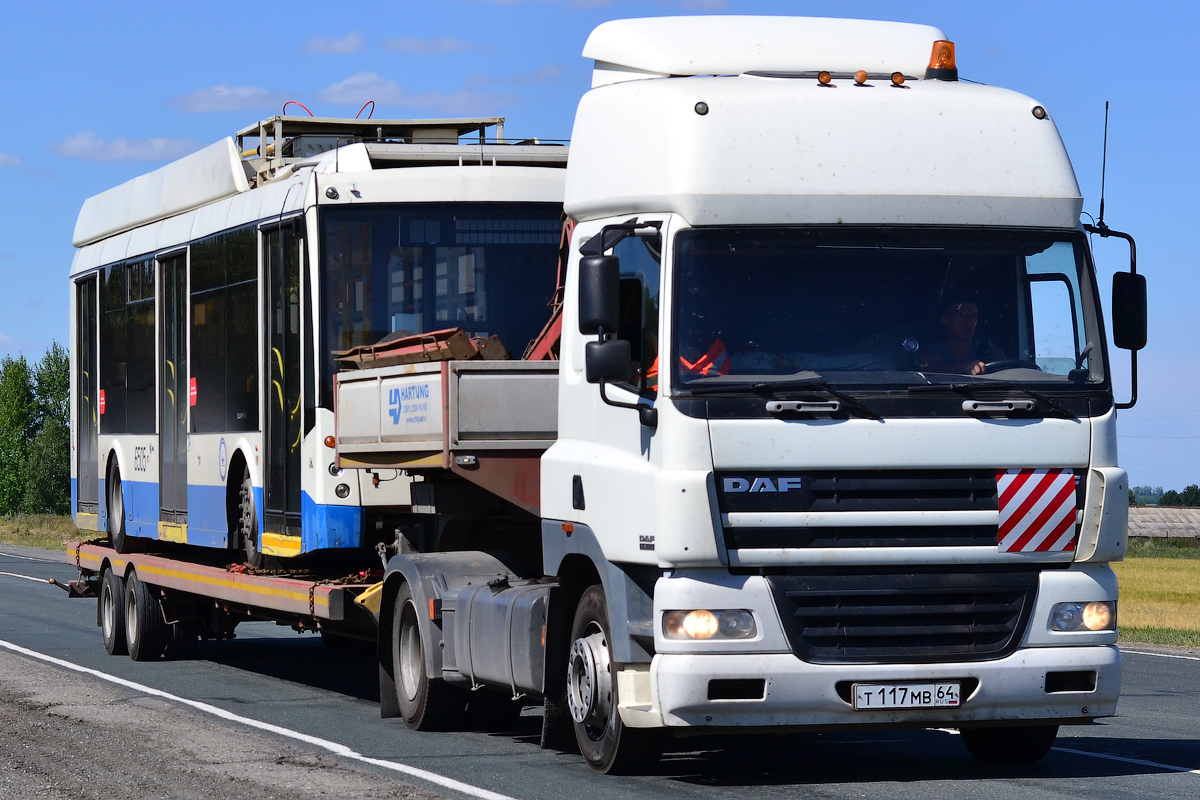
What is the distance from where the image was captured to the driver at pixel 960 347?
8859mm

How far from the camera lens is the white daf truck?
8578mm

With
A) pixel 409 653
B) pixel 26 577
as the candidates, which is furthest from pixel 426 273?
pixel 26 577

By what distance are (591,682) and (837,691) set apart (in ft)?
4.56

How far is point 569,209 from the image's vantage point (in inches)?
400

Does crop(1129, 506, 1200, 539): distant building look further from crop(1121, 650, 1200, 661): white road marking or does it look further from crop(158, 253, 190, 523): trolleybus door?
crop(158, 253, 190, 523): trolleybus door

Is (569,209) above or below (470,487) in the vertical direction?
above

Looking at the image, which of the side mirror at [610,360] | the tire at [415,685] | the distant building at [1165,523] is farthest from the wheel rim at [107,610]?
the distant building at [1165,523]

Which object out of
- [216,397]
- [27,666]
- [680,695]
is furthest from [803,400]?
[27,666]

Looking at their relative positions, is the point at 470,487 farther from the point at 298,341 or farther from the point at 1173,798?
the point at 1173,798

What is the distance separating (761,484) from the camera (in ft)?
28.1

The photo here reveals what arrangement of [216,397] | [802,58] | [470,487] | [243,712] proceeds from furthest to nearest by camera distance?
1. [216,397]
2. [243,712]
3. [470,487]
4. [802,58]

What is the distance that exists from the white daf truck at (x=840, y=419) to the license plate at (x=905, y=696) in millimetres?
→ 11

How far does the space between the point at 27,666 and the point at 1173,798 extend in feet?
35.3

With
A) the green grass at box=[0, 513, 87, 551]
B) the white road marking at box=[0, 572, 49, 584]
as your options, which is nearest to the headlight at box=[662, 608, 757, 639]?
the white road marking at box=[0, 572, 49, 584]
